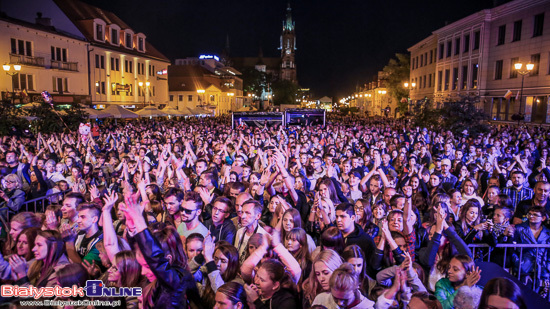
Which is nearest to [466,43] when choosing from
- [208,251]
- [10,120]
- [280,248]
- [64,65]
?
[64,65]

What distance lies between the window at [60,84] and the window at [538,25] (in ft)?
114

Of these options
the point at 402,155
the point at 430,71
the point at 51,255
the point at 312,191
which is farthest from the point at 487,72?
the point at 51,255

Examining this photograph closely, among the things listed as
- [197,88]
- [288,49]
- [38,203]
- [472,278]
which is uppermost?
[288,49]

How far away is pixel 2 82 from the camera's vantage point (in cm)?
2422

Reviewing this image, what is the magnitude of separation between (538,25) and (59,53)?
34.7m

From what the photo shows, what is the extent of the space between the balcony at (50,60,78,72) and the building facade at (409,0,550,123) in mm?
27548

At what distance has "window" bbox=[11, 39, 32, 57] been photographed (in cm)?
2491

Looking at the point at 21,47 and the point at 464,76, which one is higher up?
the point at 21,47

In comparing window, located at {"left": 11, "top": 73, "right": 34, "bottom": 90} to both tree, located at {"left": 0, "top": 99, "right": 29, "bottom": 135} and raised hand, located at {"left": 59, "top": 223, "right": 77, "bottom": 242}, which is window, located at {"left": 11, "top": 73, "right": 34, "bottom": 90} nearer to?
tree, located at {"left": 0, "top": 99, "right": 29, "bottom": 135}

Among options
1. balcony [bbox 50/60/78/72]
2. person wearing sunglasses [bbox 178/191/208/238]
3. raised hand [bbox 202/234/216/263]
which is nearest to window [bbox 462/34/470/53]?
balcony [bbox 50/60/78/72]

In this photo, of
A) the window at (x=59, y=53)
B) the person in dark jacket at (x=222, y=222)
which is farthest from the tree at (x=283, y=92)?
the person in dark jacket at (x=222, y=222)

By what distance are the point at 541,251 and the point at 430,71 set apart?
4265 centimetres

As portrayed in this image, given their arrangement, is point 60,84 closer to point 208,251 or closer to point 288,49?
point 208,251

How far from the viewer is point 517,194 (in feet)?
24.0
